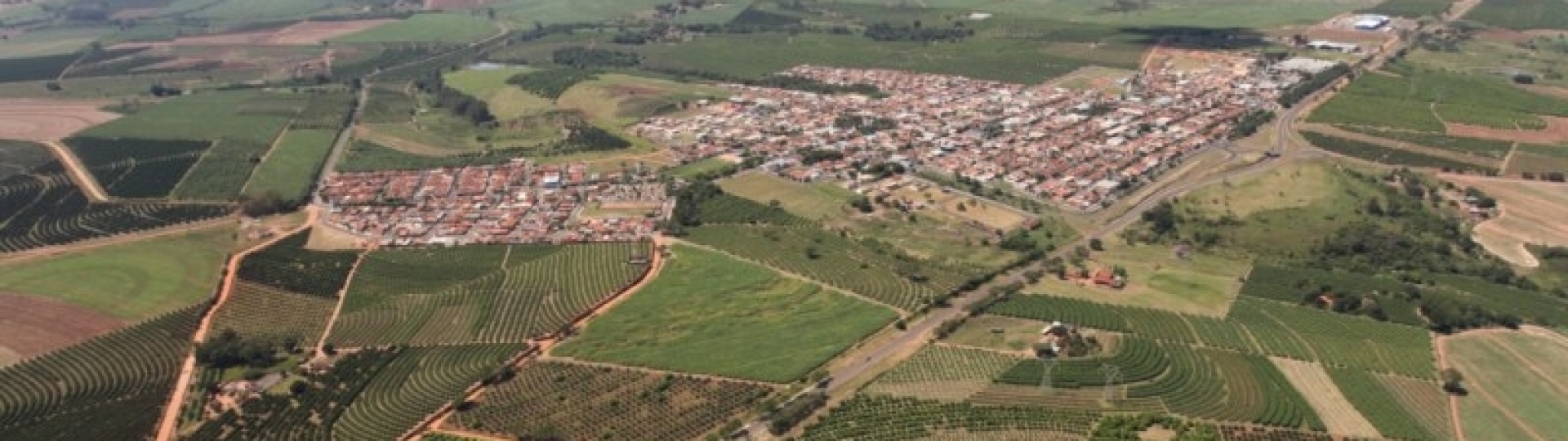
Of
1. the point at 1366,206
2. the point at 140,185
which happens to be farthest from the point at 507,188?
the point at 1366,206

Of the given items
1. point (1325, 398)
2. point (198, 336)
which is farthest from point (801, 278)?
point (198, 336)

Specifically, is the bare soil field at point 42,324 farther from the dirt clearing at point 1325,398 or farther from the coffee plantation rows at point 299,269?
the dirt clearing at point 1325,398

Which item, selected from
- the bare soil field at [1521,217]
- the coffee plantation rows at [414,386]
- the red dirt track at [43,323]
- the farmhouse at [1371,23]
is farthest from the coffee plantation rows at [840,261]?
the farmhouse at [1371,23]

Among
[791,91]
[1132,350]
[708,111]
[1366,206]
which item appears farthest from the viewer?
[791,91]

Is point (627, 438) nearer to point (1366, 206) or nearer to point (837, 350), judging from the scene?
point (837, 350)

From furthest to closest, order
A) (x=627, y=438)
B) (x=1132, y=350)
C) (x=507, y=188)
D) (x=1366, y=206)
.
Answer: (x=507, y=188) < (x=1366, y=206) < (x=1132, y=350) < (x=627, y=438)

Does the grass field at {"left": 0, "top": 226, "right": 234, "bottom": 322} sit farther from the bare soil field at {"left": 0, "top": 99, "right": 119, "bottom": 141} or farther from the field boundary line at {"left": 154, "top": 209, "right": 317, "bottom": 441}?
the bare soil field at {"left": 0, "top": 99, "right": 119, "bottom": 141}
